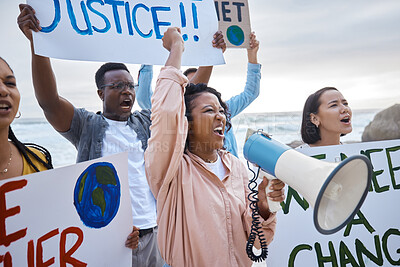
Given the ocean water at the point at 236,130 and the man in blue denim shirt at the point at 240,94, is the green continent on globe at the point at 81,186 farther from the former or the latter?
the ocean water at the point at 236,130

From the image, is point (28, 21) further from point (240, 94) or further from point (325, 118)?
point (325, 118)

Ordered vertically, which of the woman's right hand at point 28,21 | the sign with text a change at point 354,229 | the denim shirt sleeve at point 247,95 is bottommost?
the sign with text a change at point 354,229

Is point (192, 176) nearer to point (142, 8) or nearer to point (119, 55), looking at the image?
point (119, 55)

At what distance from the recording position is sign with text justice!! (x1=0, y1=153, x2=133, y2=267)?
5.05 ft

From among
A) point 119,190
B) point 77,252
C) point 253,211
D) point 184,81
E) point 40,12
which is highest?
point 40,12

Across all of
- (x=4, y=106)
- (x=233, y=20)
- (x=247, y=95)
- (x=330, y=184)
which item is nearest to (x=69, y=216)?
(x=4, y=106)

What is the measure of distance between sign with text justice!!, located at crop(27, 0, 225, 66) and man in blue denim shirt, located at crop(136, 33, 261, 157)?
31cm

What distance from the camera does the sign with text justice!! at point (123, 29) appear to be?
6.73 ft

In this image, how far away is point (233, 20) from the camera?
2582 mm

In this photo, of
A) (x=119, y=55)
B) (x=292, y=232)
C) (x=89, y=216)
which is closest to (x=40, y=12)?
(x=119, y=55)

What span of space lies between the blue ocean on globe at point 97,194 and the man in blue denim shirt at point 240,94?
1.02m

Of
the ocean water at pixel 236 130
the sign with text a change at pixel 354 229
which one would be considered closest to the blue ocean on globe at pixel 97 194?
the sign with text a change at pixel 354 229

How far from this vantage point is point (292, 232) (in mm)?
2357

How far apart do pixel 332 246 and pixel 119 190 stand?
1352 mm
